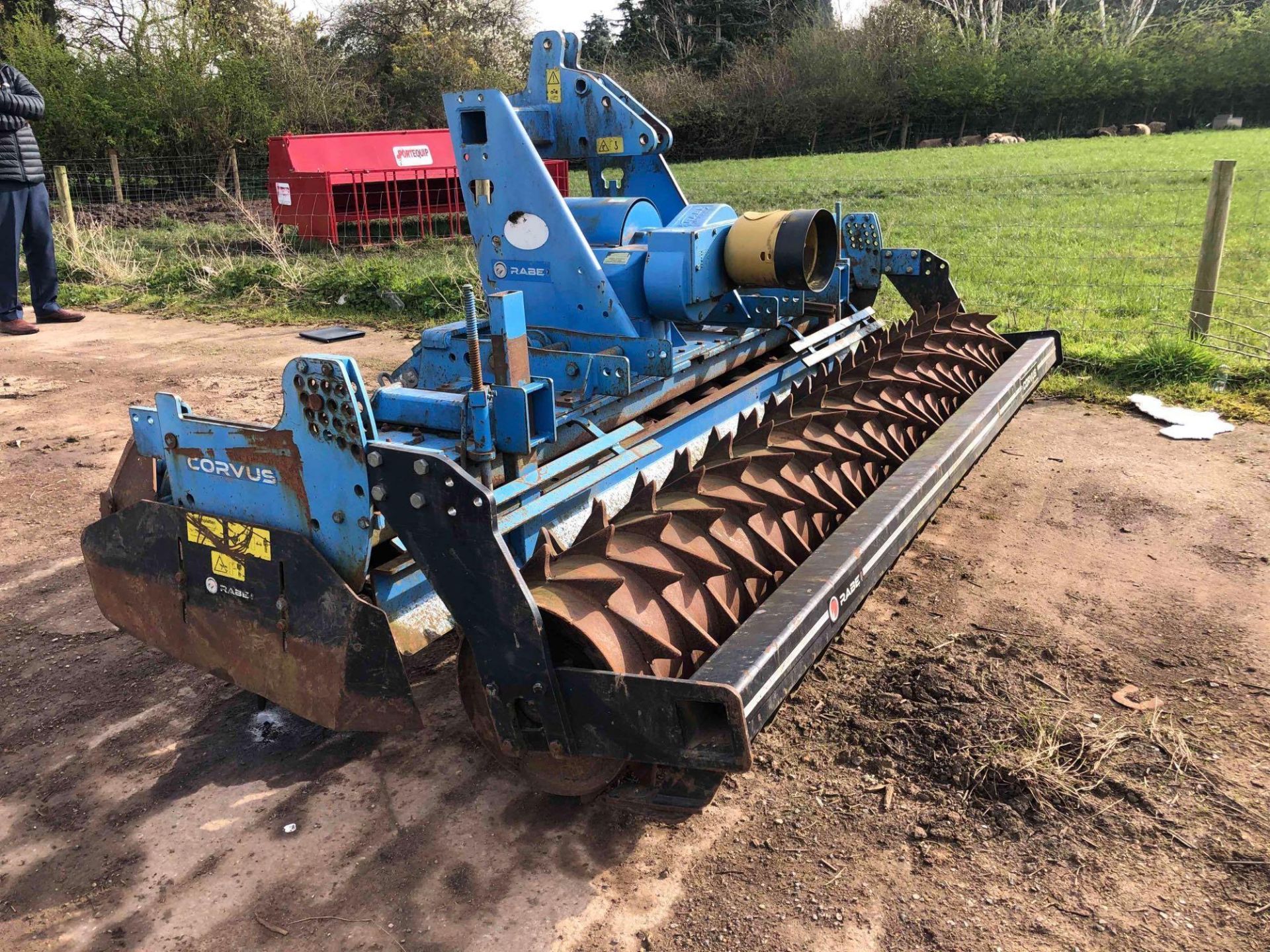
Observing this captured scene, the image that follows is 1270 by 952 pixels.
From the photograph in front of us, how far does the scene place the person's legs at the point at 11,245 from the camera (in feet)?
32.6

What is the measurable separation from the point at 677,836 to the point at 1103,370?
5.76 metres

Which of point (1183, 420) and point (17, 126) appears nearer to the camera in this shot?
→ point (1183, 420)

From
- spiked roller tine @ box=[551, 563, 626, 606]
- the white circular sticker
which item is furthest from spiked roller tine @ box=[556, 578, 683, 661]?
the white circular sticker

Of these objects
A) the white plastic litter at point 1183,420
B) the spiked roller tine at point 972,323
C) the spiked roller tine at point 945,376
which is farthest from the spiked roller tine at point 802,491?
the white plastic litter at point 1183,420

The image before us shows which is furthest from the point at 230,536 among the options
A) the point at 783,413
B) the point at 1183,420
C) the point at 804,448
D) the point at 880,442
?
the point at 1183,420

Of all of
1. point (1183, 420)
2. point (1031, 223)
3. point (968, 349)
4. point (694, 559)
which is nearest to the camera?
point (694, 559)

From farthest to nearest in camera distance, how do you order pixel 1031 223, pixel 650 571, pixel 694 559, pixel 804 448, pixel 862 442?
pixel 1031 223 → pixel 862 442 → pixel 804 448 → pixel 694 559 → pixel 650 571

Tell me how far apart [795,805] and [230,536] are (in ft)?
6.21

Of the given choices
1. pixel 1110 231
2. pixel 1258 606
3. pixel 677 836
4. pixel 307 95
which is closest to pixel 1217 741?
pixel 1258 606

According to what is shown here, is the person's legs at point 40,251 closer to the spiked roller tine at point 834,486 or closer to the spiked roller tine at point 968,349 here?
the spiked roller tine at point 968,349

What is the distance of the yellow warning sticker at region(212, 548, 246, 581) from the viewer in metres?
3.02

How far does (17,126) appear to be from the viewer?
9.76m

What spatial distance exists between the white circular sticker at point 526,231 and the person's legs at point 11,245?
26.4 ft

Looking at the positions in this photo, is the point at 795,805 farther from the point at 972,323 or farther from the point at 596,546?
the point at 972,323
